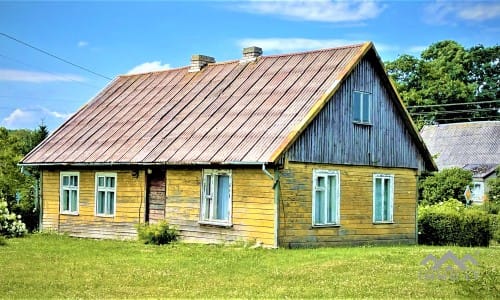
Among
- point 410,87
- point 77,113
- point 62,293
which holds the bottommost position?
point 62,293

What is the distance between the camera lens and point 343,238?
25.5m

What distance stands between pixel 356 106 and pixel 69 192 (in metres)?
11.9

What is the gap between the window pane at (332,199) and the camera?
82.5ft

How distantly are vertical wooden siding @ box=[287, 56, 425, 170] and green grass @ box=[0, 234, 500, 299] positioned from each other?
3575 mm

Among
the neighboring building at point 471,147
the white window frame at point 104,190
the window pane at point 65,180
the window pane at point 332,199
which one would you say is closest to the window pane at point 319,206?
the window pane at point 332,199

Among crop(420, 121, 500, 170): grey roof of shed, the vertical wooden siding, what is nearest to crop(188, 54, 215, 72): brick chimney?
the vertical wooden siding

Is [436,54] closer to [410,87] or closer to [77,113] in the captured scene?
[410,87]

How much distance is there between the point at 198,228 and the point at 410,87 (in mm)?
49638

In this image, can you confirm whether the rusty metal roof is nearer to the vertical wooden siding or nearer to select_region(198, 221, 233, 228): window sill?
the vertical wooden siding

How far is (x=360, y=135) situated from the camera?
26547 millimetres

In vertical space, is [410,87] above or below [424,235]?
above

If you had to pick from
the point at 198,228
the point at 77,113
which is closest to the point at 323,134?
the point at 198,228

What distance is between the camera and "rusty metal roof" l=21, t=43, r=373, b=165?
24344 millimetres

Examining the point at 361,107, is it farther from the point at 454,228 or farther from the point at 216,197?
the point at 454,228
